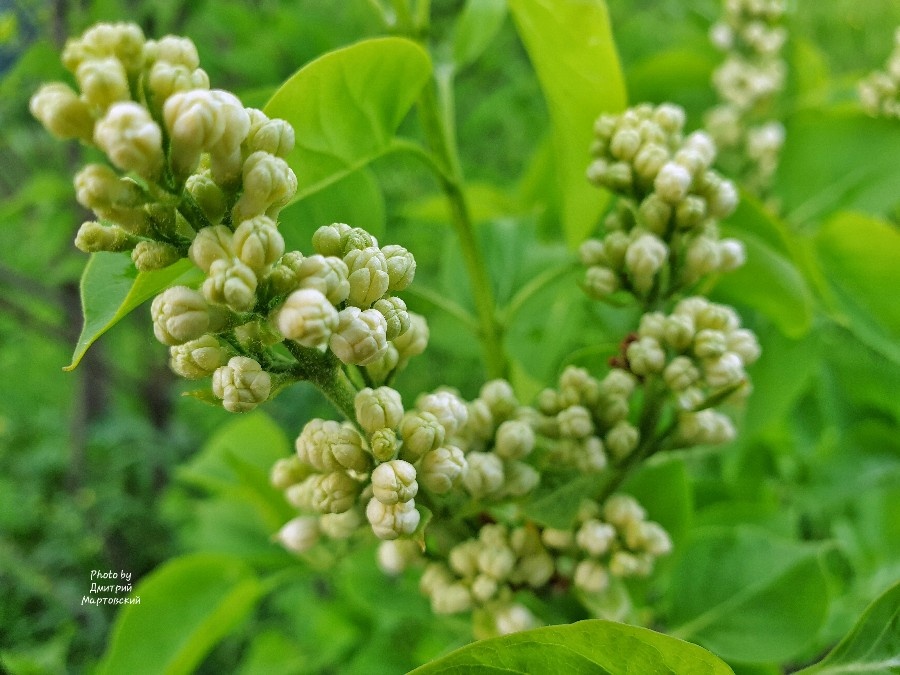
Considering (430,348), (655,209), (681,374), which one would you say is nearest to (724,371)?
(681,374)

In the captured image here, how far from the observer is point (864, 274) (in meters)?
0.95

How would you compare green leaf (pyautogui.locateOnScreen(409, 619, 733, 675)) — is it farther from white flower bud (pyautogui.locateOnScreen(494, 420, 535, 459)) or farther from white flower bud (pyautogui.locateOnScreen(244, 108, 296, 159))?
white flower bud (pyautogui.locateOnScreen(244, 108, 296, 159))

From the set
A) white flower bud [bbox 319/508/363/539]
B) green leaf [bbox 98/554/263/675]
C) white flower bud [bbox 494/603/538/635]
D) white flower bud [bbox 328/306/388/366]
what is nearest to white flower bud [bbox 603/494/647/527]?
white flower bud [bbox 494/603/538/635]

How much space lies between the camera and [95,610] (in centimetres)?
187

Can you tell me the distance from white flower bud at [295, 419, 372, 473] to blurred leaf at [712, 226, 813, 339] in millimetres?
467

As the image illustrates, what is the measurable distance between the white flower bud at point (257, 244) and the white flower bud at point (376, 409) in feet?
0.36

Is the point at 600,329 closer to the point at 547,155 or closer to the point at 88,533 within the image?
the point at 547,155

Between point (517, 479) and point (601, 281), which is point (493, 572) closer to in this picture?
point (517, 479)

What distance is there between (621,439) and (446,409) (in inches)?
6.5

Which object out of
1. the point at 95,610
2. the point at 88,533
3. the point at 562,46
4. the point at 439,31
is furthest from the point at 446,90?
the point at 88,533

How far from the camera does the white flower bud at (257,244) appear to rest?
0.38m

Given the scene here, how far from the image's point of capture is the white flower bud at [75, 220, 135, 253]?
0.39m

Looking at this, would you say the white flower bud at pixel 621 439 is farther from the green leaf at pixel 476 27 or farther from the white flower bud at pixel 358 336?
A: the green leaf at pixel 476 27

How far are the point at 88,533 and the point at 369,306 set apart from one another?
210 cm
